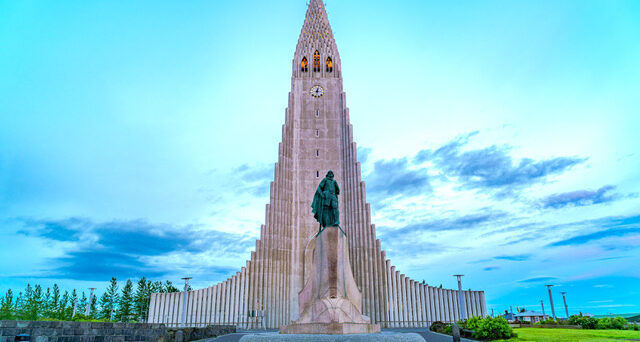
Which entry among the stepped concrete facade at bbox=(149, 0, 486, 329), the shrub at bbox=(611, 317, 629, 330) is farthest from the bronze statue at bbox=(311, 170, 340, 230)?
the stepped concrete facade at bbox=(149, 0, 486, 329)

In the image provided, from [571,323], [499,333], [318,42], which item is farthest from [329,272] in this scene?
[318,42]

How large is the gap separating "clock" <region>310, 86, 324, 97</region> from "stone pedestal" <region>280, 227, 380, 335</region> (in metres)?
26.4

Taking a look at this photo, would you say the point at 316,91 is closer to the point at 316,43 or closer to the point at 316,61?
the point at 316,61

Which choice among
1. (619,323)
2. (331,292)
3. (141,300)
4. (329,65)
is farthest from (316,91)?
(141,300)

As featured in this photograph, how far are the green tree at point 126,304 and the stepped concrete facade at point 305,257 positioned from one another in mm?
31739

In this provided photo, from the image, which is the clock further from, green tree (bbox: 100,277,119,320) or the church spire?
green tree (bbox: 100,277,119,320)

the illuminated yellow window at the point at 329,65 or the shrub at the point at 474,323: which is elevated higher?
the illuminated yellow window at the point at 329,65

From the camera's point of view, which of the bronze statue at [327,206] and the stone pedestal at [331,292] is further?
the bronze statue at [327,206]

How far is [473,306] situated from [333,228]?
25739 millimetres

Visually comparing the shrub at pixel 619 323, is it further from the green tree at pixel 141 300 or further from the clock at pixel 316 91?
the green tree at pixel 141 300

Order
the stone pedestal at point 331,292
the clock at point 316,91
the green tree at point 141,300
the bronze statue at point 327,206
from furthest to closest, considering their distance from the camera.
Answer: the green tree at point 141,300 < the clock at point 316,91 < the bronze statue at point 327,206 < the stone pedestal at point 331,292

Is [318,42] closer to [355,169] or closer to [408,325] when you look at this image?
[355,169]

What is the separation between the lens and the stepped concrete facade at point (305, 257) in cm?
2959

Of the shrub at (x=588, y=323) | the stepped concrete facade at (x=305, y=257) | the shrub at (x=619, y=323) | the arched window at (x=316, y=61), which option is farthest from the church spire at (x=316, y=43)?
the shrub at (x=619, y=323)
